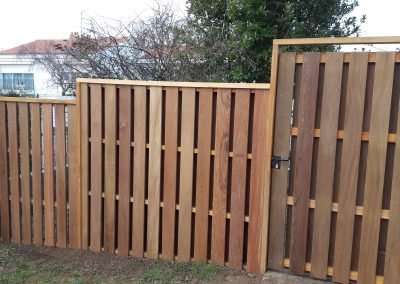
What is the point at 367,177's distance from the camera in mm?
3287

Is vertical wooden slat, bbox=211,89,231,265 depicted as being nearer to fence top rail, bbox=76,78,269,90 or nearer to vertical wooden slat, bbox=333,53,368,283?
fence top rail, bbox=76,78,269,90

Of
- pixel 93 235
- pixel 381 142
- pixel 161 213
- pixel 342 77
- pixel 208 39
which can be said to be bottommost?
pixel 93 235

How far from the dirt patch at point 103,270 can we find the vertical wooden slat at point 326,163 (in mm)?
284

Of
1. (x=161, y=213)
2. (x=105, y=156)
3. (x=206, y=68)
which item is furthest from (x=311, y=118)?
(x=206, y=68)

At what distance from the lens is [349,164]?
3350 millimetres

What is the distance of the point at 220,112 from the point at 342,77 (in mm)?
1113

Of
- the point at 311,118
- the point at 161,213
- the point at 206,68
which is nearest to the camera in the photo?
the point at 311,118

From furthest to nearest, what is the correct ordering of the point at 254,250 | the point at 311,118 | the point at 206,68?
the point at 206,68 < the point at 254,250 < the point at 311,118

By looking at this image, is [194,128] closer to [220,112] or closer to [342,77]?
[220,112]

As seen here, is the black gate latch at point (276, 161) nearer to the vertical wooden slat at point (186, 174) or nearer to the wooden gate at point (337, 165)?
the wooden gate at point (337, 165)

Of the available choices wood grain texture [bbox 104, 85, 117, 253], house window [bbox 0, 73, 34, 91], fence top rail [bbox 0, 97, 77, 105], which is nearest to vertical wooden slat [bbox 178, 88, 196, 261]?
wood grain texture [bbox 104, 85, 117, 253]

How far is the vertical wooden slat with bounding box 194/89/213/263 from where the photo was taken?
153 inches

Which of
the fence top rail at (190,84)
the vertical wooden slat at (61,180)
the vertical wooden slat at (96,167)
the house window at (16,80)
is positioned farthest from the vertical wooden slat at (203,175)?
the house window at (16,80)

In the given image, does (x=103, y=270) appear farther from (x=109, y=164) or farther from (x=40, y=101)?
(x=40, y=101)
